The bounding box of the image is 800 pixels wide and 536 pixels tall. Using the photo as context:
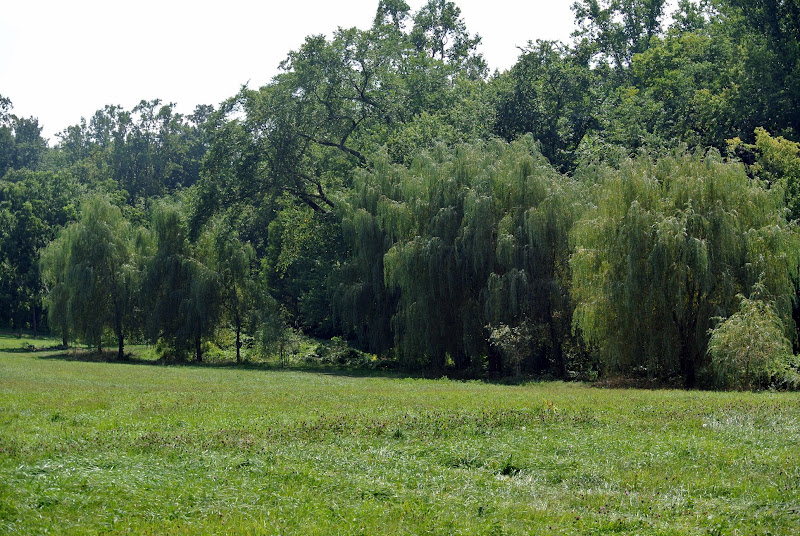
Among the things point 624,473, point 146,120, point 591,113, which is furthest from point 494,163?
point 146,120

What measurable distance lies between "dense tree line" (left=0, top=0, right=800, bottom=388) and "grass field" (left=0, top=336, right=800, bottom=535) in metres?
7.59

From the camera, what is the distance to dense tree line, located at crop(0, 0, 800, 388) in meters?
23.9

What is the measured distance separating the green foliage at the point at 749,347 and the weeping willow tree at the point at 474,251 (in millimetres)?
7666

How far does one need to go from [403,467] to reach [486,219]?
20.6 meters

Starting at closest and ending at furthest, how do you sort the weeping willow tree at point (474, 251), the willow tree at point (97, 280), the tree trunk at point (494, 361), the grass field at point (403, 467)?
1. the grass field at point (403, 467)
2. the weeping willow tree at point (474, 251)
3. the tree trunk at point (494, 361)
4. the willow tree at point (97, 280)

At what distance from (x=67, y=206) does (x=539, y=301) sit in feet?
184

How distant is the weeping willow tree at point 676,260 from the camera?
23.2 metres

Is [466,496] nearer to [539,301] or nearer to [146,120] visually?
[539,301]

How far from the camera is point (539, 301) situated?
94.7ft

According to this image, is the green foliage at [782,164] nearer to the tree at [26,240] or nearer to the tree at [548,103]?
the tree at [548,103]

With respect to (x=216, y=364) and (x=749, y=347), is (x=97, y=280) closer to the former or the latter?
(x=216, y=364)

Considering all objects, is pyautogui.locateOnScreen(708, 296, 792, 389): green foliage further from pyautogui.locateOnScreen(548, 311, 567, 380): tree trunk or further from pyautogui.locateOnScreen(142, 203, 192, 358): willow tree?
pyautogui.locateOnScreen(142, 203, 192, 358): willow tree

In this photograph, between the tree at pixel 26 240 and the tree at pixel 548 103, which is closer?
the tree at pixel 548 103

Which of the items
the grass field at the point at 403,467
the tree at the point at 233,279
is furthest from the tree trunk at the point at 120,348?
the grass field at the point at 403,467
